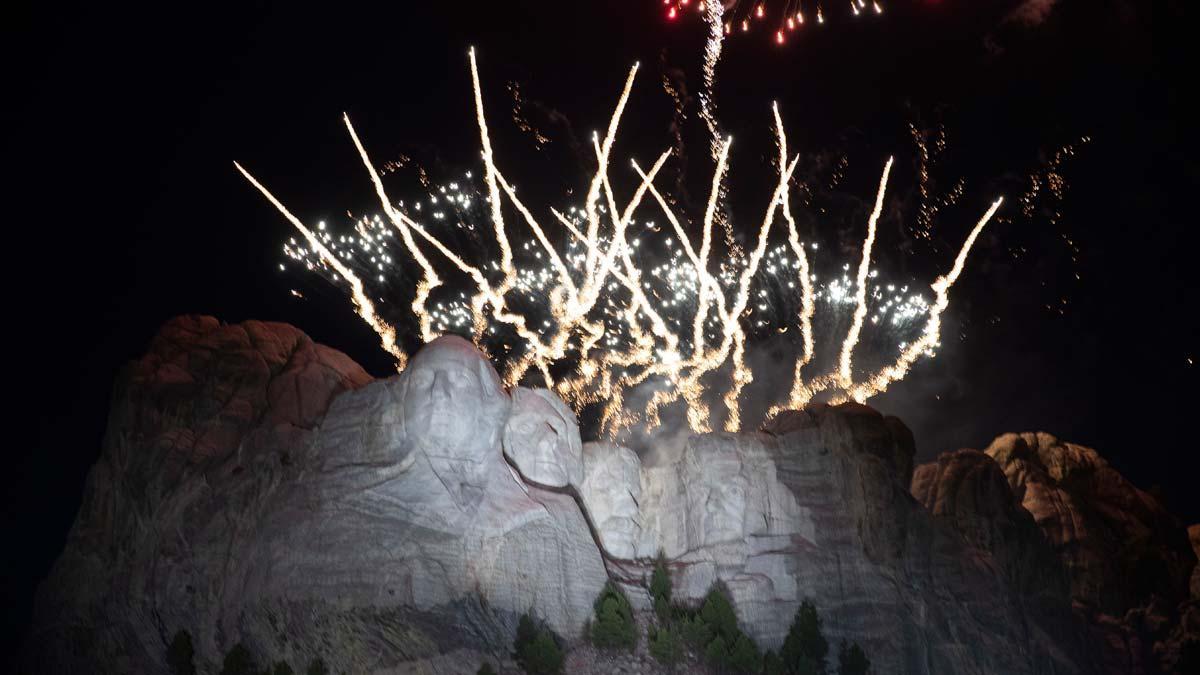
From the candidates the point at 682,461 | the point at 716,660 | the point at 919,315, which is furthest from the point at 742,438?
the point at 919,315

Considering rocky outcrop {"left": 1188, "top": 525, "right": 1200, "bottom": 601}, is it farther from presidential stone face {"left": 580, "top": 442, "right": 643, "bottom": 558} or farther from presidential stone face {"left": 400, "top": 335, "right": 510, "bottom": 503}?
presidential stone face {"left": 400, "top": 335, "right": 510, "bottom": 503}

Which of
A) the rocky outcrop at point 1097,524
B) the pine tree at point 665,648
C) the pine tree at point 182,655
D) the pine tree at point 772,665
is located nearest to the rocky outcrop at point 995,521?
the rocky outcrop at point 1097,524

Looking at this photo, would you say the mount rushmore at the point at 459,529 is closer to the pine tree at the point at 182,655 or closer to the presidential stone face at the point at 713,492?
the presidential stone face at the point at 713,492

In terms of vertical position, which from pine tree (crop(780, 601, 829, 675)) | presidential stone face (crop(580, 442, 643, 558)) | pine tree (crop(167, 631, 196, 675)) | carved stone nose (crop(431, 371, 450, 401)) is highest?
carved stone nose (crop(431, 371, 450, 401))

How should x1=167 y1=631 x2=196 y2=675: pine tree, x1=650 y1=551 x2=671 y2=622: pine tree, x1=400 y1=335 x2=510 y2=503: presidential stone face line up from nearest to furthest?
x1=167 y1=631 x2=196 y2=675: pine tree → x1=400 y1=335 x2=510 y2=503: presidential stone face → x1=650 y1=551 x2=671 y2=622: pine tree

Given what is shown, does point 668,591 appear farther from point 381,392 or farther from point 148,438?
point 148,438

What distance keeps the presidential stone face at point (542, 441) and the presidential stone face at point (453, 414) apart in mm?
1413

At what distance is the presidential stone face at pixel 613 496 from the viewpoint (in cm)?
3641

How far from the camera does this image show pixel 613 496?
36.8 meters

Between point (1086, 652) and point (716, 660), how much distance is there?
1652 centimetres

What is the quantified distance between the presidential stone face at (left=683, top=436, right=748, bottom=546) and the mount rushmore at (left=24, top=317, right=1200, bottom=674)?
80mm

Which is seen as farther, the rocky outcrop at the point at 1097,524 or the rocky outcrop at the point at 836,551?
the rocky outcrop at the point at 1097,524

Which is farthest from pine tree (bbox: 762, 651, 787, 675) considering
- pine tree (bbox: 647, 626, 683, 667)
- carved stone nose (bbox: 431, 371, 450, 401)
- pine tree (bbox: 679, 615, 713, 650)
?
carved stone nose (bbox: 431, 371, 450, 401)

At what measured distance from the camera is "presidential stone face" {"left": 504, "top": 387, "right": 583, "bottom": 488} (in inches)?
1346
